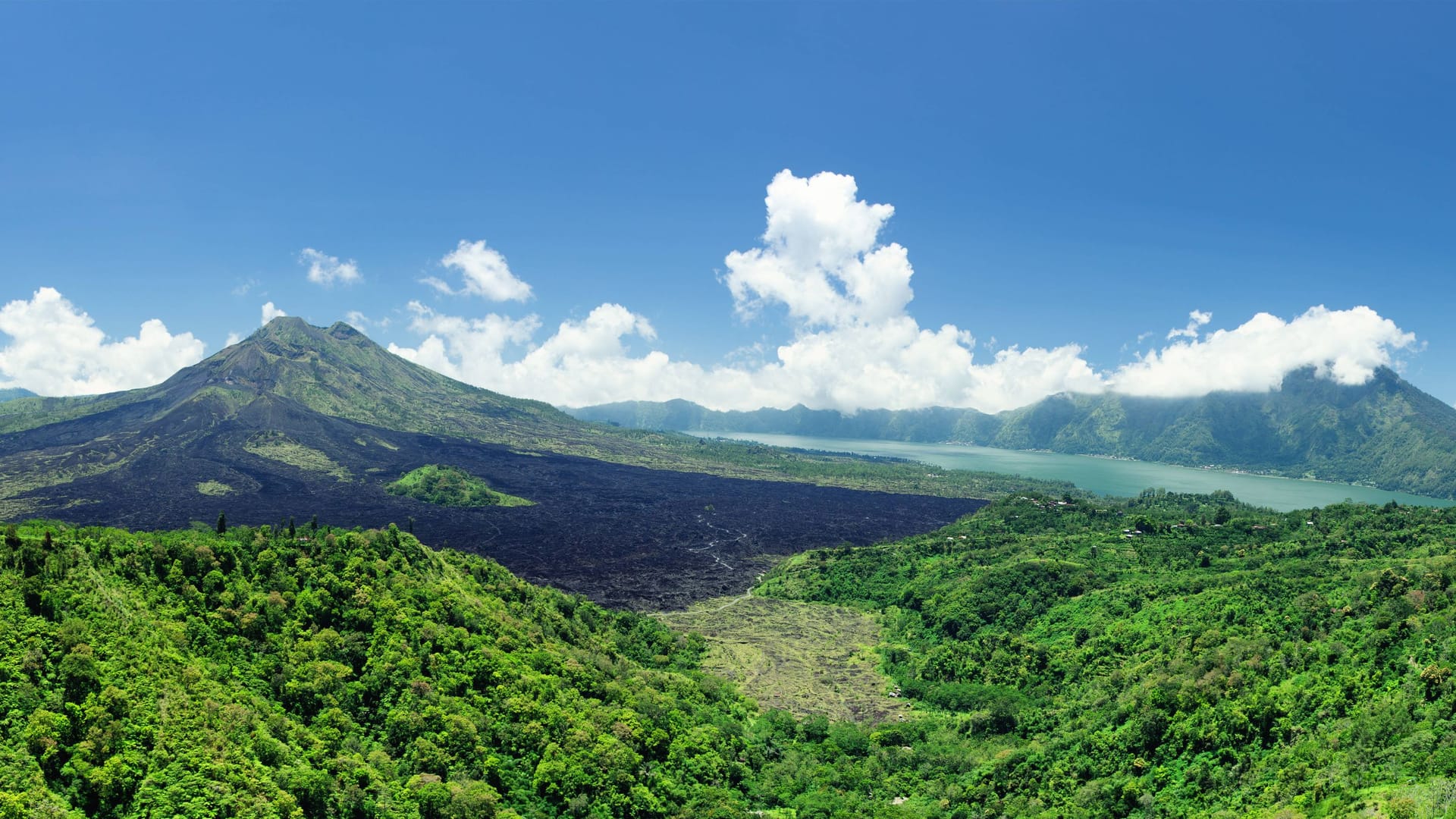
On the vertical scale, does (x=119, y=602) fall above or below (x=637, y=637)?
above

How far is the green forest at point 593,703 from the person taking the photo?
886 inches

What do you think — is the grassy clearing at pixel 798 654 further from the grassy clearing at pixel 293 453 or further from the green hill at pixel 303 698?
the grassy clearing at pixel 293 453

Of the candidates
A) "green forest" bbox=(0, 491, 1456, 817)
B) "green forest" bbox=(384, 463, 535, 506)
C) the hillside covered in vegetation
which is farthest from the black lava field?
"green forest" bbox=(0, 491, 1456, 817)

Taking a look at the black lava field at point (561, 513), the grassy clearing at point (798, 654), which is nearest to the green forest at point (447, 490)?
the black lava field at point (561, 513)

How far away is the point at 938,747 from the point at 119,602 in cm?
4113

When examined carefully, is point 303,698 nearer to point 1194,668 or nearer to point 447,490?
point 1194,668

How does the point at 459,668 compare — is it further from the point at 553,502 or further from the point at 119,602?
the point at 553,502

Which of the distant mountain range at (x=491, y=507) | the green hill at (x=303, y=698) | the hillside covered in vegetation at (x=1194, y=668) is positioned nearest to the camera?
the green hill at (x=303, y=698)

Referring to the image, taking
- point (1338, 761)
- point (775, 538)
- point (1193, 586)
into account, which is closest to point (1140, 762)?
point (1338, 761)

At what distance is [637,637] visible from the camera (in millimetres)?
58031

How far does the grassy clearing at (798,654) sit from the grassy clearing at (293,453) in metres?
130

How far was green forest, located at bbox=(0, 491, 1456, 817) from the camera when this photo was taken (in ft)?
73.8

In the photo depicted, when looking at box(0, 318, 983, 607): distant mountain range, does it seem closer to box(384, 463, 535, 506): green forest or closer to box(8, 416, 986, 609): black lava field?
box(8, 416, 986, 609): black lava field

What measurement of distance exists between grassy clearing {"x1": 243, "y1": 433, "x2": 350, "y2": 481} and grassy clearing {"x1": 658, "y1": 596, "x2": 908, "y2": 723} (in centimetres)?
12978
